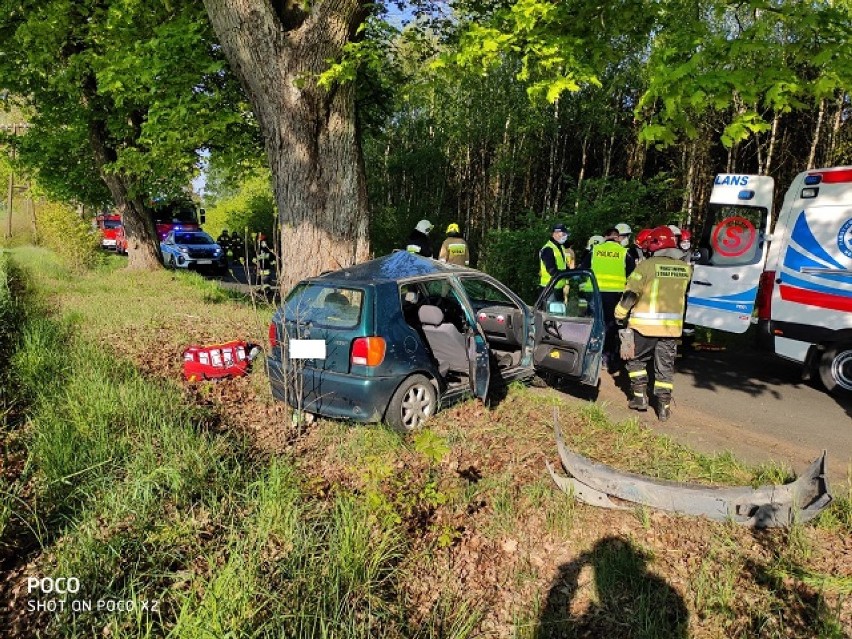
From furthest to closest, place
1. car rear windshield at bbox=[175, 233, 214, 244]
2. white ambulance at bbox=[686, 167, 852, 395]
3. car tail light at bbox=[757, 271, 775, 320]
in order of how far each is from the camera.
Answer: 1. car rear windshield at bbox=[175, 233, 214, 244]
2. car tail light at bbox=[757, 271, 775, 320]
3. white ambulance at bbox=[686, 167, 852, 395]

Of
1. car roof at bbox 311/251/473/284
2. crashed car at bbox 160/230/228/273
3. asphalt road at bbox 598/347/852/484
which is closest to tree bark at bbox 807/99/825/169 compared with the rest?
asphalt road at bbox 598/347/852/484

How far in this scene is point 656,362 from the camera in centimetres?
550

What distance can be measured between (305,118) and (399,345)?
3.44 meters

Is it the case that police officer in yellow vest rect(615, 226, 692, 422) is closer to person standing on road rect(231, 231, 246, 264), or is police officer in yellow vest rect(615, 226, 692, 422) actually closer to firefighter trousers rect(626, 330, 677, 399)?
firefighter trousers rect(626, 330, 677, 399)

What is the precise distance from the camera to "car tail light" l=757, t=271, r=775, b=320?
22.7ft

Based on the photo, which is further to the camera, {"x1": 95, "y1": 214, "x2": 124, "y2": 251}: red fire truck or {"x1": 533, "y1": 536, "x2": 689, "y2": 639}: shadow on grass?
{"x1": 95, "y1": 214, "x2": 124, "y2": 251}: red fire truck

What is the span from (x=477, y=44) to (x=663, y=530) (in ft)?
16.1

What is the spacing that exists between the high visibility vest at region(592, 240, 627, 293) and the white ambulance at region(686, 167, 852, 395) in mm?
1772

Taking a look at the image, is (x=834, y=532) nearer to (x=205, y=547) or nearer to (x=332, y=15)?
(x=205, y=547)

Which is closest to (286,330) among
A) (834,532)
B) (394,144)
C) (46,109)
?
(834,532)

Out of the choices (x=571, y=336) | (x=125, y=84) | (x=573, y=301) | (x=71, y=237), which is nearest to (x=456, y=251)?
(x=573, y=301)

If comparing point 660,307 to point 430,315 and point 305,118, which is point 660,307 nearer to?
point 430,315

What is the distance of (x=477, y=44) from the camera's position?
5.63 meters

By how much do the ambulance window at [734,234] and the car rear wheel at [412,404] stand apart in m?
5.61
